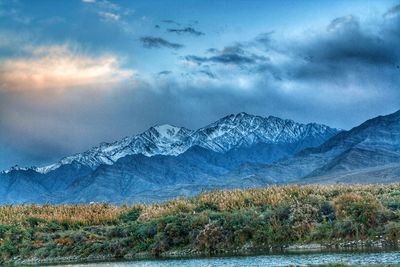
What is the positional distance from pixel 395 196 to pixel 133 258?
19512mm

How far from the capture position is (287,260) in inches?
1427

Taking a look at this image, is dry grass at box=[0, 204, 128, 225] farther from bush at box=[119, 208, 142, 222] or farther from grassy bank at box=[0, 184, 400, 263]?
bush at box=[119, 208, 142, 222]

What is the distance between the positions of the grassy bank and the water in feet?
14.0

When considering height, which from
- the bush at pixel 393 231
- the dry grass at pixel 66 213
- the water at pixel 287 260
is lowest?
the water at pixel 287 260

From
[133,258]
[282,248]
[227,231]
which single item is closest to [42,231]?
[133,258]

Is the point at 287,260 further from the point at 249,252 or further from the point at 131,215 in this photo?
the point at 131,215

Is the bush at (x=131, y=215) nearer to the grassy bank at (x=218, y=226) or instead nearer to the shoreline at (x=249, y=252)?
the grassy bank at (x=218, y=226)

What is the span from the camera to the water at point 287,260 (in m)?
33.2

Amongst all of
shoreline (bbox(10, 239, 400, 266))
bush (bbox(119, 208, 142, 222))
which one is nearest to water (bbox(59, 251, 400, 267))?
shoreline (bbox(10, 239, 400, 266))

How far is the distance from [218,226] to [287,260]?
10.6 m

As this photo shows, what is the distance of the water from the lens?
33.2 meters

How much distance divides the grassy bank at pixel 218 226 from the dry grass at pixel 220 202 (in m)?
0.09

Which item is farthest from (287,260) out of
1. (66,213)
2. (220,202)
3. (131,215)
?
(66,213)

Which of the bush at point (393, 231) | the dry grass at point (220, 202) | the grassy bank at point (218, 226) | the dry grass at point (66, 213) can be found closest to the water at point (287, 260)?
the grassy bank at point (218, 226)
